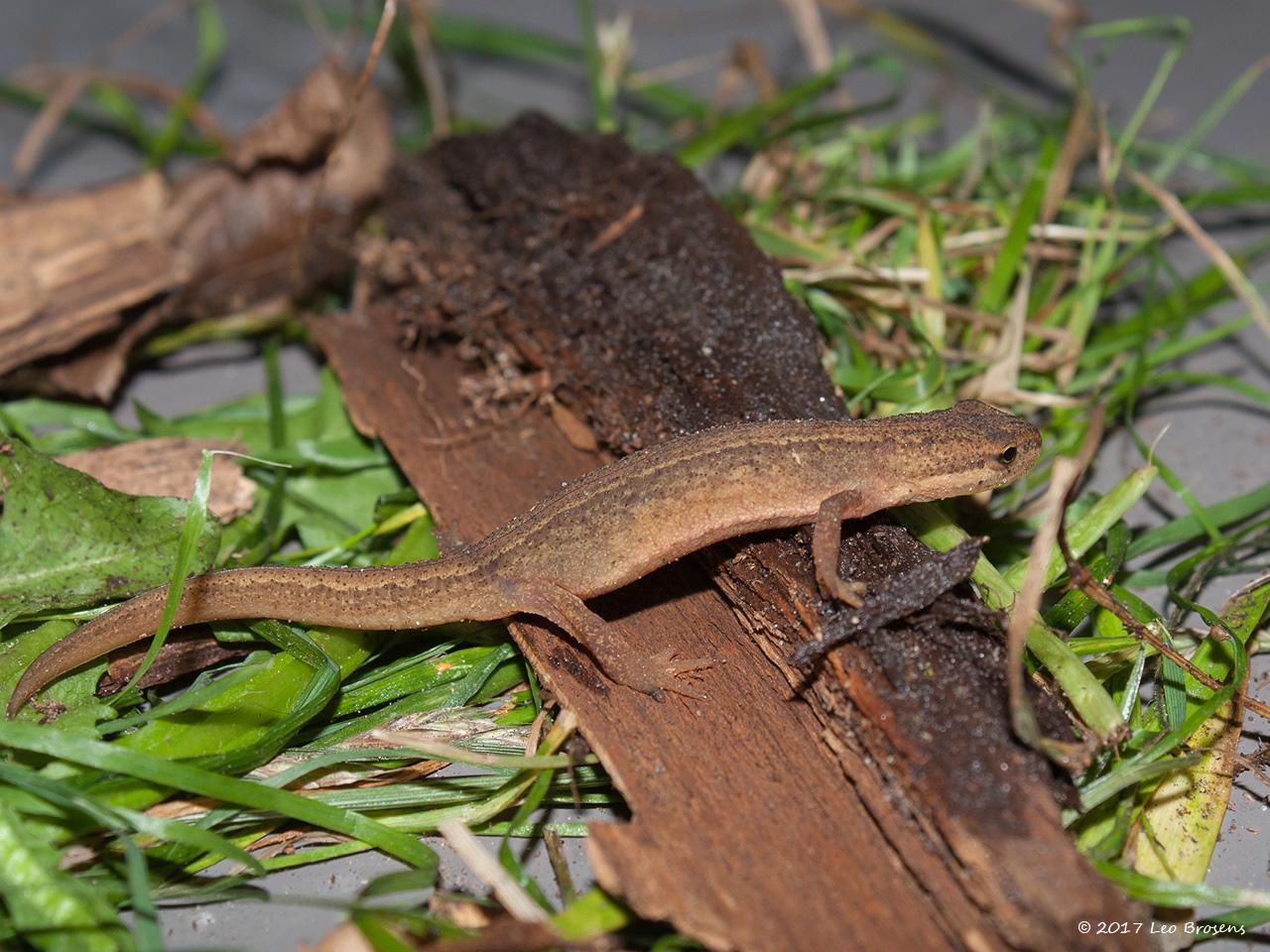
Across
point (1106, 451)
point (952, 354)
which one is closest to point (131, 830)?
point (952, 354)

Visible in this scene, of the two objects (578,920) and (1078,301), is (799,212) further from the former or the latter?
(578,920)

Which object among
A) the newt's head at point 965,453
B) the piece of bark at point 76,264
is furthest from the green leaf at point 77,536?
the newt's head at point 965,453

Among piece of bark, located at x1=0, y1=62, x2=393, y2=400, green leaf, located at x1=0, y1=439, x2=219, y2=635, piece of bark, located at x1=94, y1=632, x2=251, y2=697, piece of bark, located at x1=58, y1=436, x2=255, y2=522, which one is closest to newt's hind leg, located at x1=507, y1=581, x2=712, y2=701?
piece of bark, located at x1=94, y1=632, x2=251, y2=697

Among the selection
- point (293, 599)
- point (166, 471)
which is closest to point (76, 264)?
point (166, 471)

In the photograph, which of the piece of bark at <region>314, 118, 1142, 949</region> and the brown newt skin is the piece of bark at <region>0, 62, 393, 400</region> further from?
the brown newt skin

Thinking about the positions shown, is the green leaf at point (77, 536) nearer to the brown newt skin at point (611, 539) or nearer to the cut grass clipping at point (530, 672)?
the cut grass clipping at point (530, 672)

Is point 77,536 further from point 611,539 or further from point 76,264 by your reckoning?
point 611,539

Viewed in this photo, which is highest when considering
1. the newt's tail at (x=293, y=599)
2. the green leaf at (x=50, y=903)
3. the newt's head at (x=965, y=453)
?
the newt's tail at (x=293, y=599)
